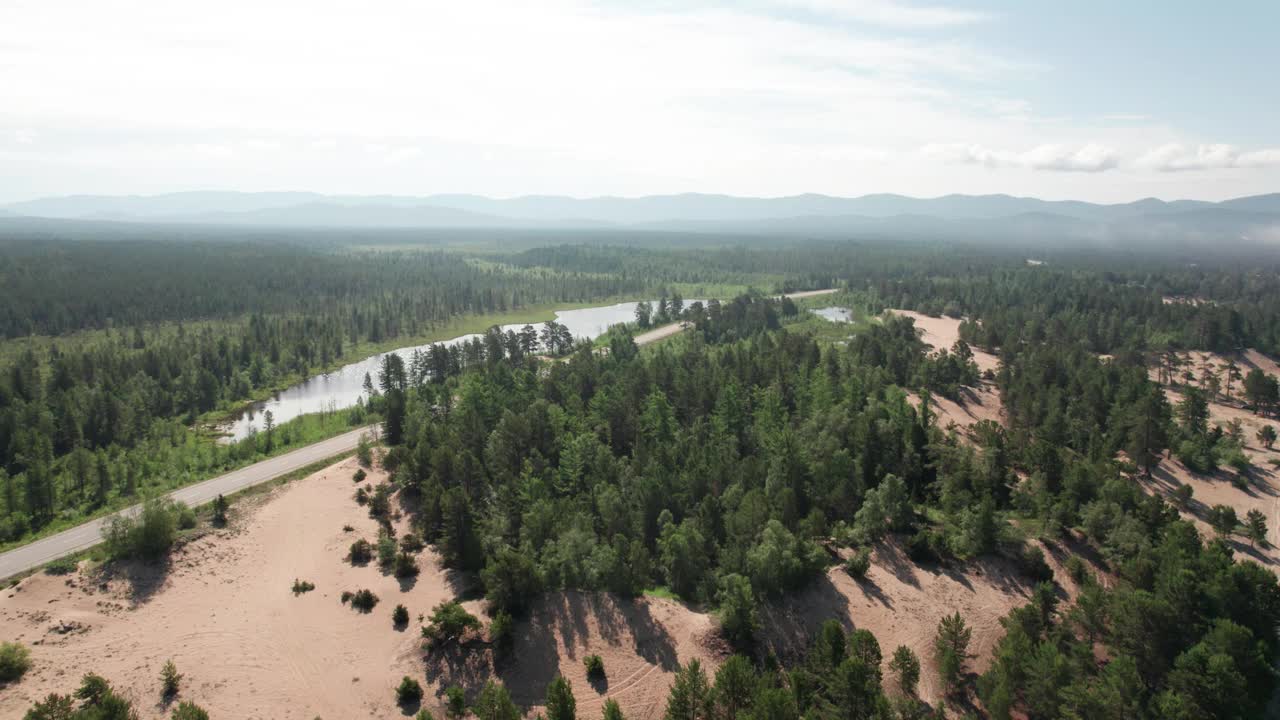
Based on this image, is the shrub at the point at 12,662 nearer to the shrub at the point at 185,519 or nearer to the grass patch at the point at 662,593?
the shrub at the point at 185,519

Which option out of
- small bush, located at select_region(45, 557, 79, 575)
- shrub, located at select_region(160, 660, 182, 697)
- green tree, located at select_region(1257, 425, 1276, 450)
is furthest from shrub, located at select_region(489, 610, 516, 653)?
green tree, located at select_region(1257, 425, 1276, 450)

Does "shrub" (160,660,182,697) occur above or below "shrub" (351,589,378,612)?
above

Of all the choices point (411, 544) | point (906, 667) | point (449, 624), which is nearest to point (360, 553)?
point (411, 544)

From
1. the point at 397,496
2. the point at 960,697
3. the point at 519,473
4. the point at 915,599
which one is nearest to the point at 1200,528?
the point at 915,599

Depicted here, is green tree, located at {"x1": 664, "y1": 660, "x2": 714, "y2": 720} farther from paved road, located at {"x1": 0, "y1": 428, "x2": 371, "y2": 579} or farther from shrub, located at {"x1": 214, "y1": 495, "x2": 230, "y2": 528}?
paved road, located at {"x1": 0, "y1": 428, "x2": 371, "y2": 579}

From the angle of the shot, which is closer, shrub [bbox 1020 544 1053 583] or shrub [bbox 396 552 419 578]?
shrub [bbox 1020 544 1053 583]

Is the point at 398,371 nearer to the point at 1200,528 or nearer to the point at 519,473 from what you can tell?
the point at 519,473

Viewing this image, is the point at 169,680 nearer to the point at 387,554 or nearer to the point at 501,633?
the point at 387,554
